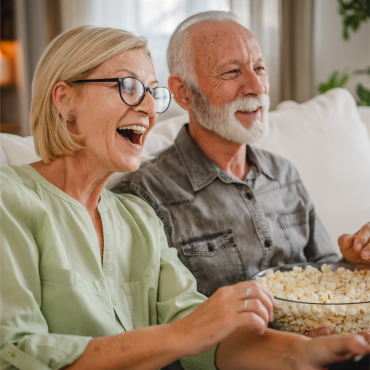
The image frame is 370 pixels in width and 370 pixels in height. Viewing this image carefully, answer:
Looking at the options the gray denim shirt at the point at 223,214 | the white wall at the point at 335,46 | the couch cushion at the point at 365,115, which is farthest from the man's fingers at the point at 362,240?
the white wall at the point at 335,46

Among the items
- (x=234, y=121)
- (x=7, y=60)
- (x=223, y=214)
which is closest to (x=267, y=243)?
(x=223, y=214)

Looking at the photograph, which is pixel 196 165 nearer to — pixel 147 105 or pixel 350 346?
pixel 147 105

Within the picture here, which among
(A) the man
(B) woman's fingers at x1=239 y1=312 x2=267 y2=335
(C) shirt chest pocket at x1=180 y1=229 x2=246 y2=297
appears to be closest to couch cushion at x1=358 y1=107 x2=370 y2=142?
(A) the man

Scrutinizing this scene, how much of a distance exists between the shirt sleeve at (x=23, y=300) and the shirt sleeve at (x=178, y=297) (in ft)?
0.99

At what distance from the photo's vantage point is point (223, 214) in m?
1.35

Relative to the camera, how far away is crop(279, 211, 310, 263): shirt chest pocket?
1459mm

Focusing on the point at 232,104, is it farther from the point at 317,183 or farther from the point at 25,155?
the point at 25,155

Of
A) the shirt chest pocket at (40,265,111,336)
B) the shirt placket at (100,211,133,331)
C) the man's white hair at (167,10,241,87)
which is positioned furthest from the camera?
the man's white hair at (167,10,241,87)

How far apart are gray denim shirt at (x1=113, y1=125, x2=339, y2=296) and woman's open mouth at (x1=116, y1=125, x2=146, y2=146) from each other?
0.22 m

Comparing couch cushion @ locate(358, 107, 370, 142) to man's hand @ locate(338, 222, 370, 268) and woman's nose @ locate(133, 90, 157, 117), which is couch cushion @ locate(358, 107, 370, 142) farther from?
woman's nose @ locate(133, 90, 157, 117)

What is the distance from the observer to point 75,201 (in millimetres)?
976

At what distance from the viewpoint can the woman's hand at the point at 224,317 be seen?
0.78 meters

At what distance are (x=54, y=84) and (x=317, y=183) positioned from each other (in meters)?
1.11

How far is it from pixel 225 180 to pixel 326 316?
575 millimetres
